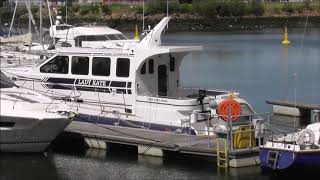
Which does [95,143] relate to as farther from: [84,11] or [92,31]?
[84,11]

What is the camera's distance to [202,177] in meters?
19.7

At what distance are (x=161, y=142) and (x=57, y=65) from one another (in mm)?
5261

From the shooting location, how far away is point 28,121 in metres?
21.0

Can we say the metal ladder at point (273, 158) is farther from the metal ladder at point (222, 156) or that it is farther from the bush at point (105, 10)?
the bush at point (105, 10)

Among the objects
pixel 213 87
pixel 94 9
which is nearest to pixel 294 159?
pixel 213 87

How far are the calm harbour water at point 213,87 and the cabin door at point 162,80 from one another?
7.93 ft

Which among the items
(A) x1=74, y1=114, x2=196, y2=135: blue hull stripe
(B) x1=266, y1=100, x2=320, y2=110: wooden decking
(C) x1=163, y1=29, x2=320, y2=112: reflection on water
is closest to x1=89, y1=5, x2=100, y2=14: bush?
(C) x1=163, y1=29, x2=320, y2=112: reflection on water

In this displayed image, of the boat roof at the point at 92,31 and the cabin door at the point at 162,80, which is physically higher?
the boat roof at the point at 92,31

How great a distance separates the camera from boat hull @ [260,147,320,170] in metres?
18.3

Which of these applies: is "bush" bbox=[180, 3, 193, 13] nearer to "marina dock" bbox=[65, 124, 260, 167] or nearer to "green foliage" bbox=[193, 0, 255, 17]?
"green foliage" bbox=[193, 0, 255, 17]

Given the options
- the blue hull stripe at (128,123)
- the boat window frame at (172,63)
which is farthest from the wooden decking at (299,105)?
the blue hull stripe at (128,123)

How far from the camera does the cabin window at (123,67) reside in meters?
23.2

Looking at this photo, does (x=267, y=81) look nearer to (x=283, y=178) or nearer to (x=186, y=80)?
(x=186, y=80)

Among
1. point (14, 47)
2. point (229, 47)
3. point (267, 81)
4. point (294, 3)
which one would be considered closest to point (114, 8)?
point (294, 3)
